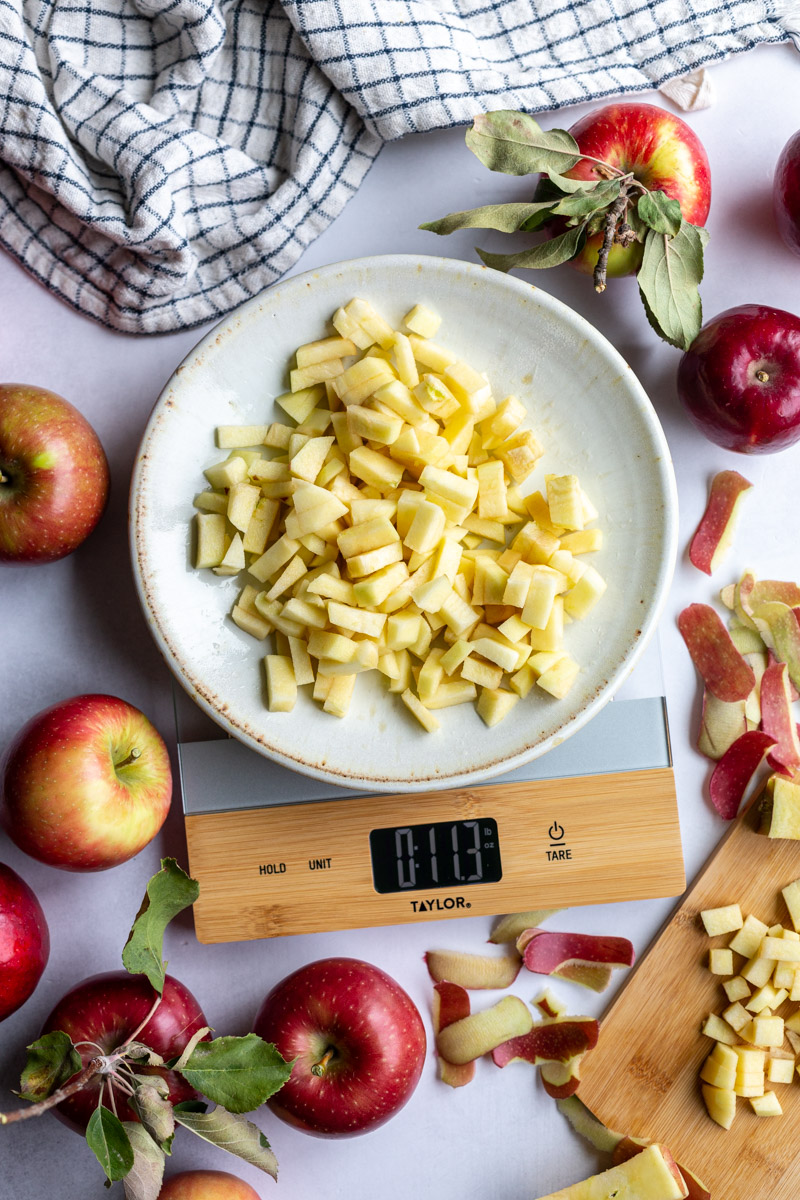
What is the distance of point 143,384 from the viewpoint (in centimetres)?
131

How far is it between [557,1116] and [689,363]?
1066mm

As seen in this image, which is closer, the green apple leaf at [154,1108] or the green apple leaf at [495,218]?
the green apple leaf at [154,1108]

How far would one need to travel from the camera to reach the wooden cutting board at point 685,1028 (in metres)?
1.28

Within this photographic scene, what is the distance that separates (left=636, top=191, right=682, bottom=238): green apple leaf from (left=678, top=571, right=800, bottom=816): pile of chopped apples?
50 cm

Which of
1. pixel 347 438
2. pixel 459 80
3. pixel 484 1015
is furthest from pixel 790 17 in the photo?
pixel 484 1015

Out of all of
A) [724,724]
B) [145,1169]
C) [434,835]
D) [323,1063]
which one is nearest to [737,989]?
[724,724]

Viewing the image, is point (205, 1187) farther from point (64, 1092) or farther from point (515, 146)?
point (515, 146)

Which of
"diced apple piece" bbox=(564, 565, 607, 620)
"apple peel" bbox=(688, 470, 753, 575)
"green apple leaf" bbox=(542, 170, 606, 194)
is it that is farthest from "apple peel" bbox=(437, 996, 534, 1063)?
"green apple leaf" bbox=(542, 170, 606, 194)

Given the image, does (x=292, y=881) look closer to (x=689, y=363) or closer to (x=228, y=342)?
(x=228, y=342)

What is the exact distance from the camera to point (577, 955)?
1302mm

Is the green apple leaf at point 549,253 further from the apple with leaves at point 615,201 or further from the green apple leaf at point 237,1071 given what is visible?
the green apple leaf at point 237,1071

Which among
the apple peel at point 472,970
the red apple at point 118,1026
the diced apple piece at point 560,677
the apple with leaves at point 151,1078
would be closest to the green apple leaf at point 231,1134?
the apple with leaves at point 151,1078

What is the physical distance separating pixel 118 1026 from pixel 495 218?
1.12m

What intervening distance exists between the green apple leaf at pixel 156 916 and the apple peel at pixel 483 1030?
1.50 ft
